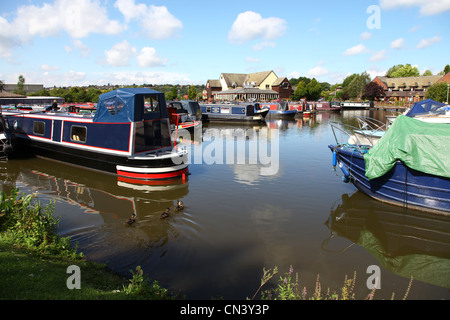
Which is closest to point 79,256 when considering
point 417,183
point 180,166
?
point 180,166

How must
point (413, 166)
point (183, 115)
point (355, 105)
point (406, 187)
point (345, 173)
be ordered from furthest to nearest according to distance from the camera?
point (355, 105) → point (183, 115) → point (345, 173) → point (406, 187) → point (413, 166)

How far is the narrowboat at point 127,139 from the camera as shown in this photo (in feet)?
40.7

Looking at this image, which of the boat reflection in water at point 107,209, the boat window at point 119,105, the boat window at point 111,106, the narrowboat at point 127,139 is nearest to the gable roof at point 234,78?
the narrowboat at point 127,139

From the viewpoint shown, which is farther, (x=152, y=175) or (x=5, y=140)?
(x=5, y=140)

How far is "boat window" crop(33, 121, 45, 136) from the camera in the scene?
1644 cm

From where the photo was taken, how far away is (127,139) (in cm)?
1243

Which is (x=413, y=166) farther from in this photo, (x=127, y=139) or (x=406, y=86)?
(x=406, y=86)

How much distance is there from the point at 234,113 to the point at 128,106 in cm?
2928

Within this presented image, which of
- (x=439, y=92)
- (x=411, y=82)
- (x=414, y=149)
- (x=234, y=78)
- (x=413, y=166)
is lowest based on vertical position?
(x=413, y=166)

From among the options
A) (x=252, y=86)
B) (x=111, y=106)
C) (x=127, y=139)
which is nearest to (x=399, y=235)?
(x=127, y=139)

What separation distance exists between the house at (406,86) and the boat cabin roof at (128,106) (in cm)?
8176

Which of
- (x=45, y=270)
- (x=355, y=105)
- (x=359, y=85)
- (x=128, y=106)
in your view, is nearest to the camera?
(x=45, y=270)

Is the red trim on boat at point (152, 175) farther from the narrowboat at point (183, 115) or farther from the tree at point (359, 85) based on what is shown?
the tree at point (359, 85)
